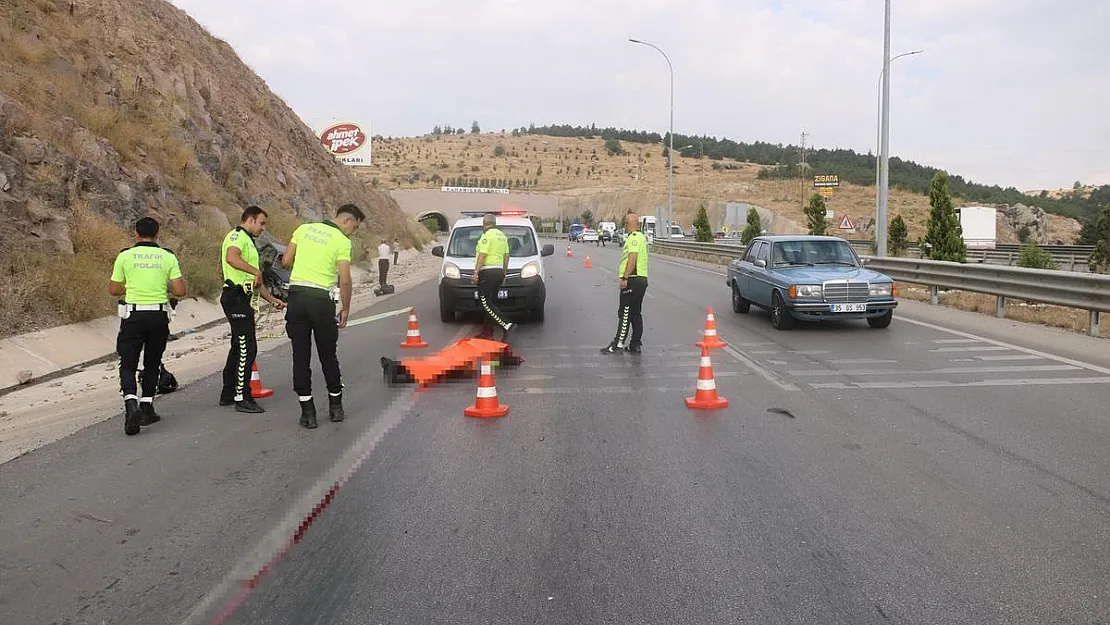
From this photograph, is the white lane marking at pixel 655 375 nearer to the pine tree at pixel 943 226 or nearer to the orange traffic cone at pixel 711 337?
the orange traffic cone at pixel 711 337

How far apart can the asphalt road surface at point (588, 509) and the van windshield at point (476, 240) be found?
6.23 m

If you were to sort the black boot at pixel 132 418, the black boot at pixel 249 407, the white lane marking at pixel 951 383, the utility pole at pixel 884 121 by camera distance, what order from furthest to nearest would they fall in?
the utility pole at pixel 884 121
the white lane marking at pixel 951 383
the black boot at pixel 249 407
the black boot at pixel 132 418

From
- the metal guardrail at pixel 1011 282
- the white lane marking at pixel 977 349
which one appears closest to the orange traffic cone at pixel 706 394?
the white lane marking at pixel 977 349

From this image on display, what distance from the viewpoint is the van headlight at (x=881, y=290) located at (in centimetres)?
1280

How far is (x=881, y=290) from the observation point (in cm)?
1286

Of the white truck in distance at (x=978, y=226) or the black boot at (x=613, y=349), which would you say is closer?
the black boot at (x=613, y=349)

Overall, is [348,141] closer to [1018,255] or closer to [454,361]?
[1018,255]

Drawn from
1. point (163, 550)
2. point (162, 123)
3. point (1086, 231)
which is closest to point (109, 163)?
point (162, 123)

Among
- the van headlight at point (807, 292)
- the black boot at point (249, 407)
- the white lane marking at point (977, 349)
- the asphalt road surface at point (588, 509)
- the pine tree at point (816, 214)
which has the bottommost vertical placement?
the asphalt road surface at point (588, 509)

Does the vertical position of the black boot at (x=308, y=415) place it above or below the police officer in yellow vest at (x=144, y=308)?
below

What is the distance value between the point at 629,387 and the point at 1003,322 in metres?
8.65

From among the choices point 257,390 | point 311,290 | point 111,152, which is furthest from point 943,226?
point 311,290

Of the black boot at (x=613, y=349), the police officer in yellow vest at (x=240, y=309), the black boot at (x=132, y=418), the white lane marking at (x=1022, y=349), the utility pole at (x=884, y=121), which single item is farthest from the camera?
the utility pole at (x=884, y=121)

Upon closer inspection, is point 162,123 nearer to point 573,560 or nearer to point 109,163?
point 109,163
